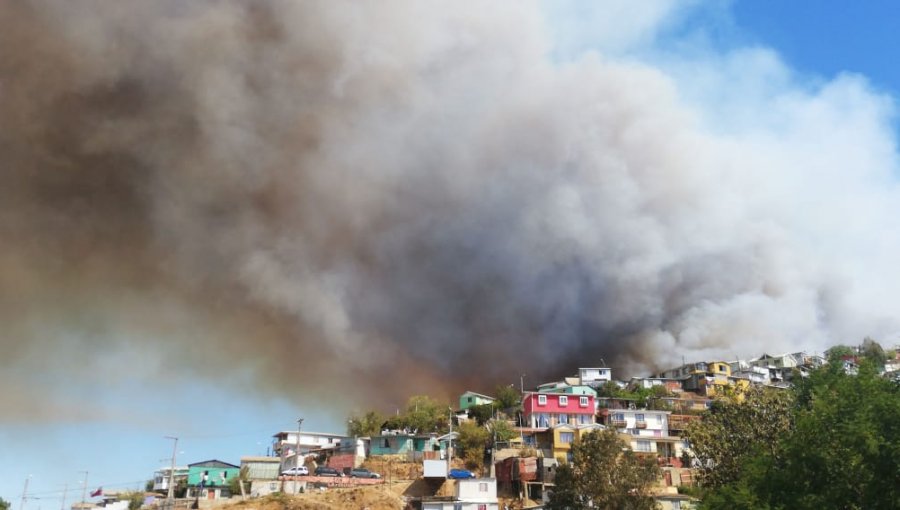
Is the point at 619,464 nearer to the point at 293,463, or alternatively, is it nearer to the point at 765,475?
the point at 765,475

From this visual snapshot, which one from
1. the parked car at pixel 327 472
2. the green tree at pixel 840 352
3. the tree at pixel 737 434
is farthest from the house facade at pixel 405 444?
the green tree at pixel 840 352

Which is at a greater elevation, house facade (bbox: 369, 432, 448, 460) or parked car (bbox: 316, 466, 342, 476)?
house facade (bbox: 369, 432, 448, 460)

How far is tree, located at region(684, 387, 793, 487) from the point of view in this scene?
115ft

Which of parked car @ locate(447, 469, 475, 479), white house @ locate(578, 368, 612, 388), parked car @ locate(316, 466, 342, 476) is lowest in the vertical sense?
parked car @ locate(447, 469, 475, 479)

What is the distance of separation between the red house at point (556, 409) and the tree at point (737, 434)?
92.3 ft

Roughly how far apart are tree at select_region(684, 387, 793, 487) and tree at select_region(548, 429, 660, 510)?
3174 mm

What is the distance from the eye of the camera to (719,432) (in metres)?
36.6

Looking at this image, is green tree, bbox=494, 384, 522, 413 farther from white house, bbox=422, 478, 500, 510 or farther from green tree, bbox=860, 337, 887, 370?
green tree, bbox=860, 337, 887, 370

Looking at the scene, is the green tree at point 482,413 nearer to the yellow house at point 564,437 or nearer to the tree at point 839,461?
the yellow house at point 564,437

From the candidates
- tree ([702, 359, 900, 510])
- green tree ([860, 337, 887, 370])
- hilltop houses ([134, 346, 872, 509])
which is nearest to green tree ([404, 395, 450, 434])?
hilltop houses ([134, 346, 872, 509])

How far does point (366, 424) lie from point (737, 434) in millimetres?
36314

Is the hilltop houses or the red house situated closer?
the hilltop houses

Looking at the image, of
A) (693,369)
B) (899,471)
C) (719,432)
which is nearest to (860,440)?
(899,471)

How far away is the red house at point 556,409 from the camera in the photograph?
65.6 m
